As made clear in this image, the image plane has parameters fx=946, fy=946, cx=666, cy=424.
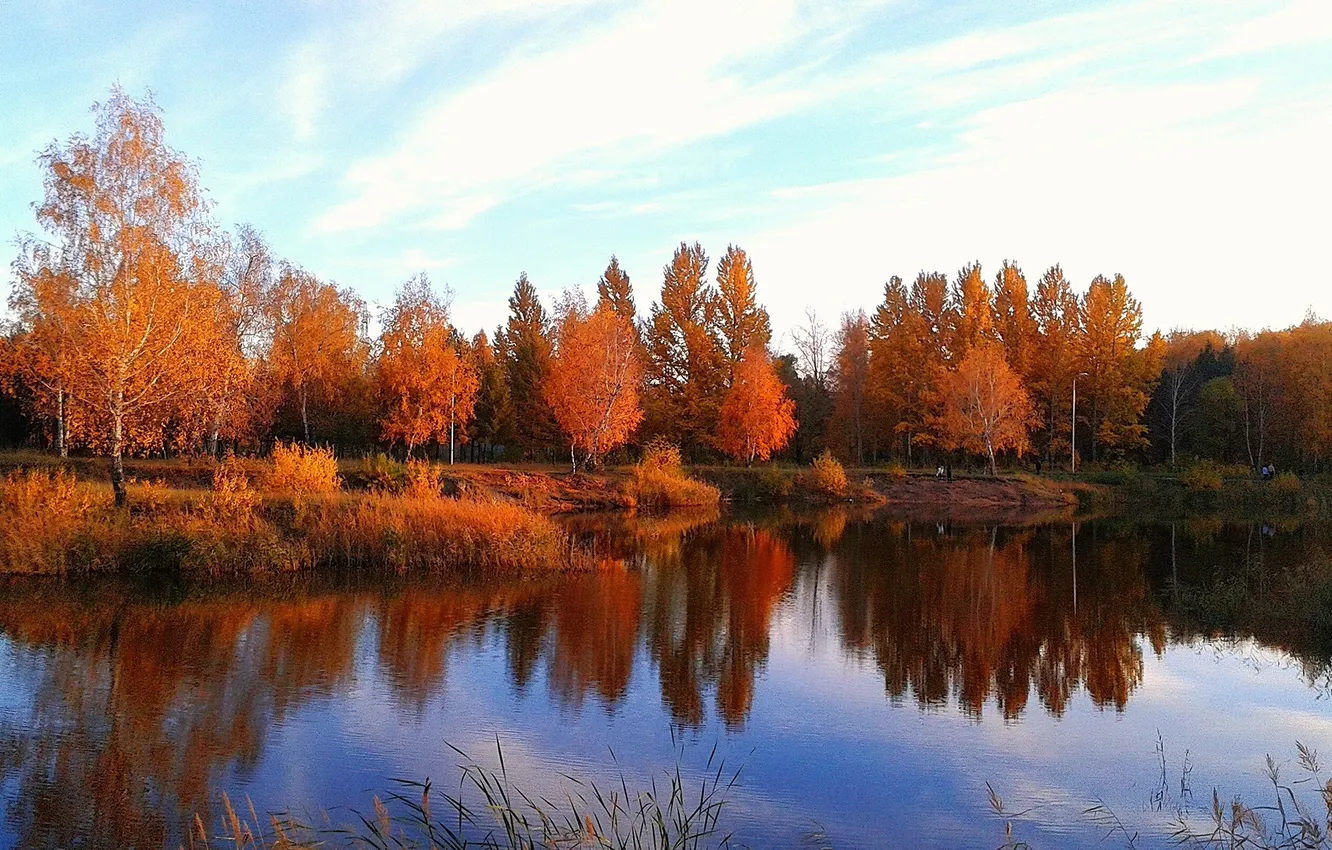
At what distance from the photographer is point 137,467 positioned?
97.2 feet

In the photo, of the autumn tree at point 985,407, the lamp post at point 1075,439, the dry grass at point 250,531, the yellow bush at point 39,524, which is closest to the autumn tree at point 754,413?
the autumn tree at point 985,407

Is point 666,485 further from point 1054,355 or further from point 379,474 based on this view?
point 1054,355

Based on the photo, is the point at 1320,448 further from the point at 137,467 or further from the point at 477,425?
the point at 137,467

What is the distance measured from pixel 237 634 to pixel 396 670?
322 cm

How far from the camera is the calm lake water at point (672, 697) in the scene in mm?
7977

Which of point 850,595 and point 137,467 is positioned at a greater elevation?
point 137,467

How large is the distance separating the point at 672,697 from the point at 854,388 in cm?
4646

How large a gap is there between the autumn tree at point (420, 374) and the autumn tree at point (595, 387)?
13.2 feet

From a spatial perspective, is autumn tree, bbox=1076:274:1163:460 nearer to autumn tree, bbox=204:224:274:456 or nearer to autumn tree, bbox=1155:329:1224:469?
autumn tree, bbox=1155:329:1224:469

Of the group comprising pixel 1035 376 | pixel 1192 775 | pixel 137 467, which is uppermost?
pixel 1035 376

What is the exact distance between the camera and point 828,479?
44.5m

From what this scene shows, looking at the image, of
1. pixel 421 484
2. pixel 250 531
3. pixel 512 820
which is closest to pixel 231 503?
pixel 250 531

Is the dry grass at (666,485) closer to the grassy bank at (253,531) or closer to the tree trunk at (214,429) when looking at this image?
the tree trunk at (214,429)

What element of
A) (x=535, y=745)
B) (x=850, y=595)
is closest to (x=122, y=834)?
(x=535, y=745)
